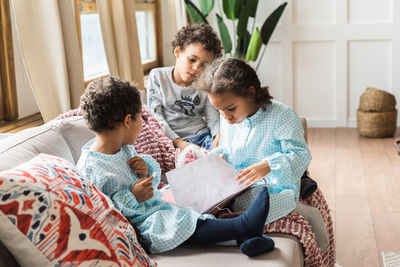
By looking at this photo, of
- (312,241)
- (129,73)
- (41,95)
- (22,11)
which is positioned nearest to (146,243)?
(312,241)

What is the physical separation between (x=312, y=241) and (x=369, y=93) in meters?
2.77

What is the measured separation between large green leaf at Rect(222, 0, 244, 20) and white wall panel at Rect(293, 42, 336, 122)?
717mm

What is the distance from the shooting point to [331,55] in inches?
177

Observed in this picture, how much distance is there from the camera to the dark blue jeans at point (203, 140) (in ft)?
8.08

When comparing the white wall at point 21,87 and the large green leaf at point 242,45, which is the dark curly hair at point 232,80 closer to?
the white wall at point 21,87

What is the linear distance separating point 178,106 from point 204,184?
0.80 m

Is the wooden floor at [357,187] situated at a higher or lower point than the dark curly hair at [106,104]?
lower

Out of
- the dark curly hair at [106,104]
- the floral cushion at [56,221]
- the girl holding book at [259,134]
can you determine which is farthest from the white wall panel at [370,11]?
the floral cushion at [56,221]

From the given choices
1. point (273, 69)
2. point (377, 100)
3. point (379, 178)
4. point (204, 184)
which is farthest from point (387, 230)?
point (273, 69)

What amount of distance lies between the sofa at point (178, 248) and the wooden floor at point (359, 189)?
0.70 m

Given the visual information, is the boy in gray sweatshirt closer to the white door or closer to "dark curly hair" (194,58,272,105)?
"dark curly hair" (194,58,272,105)

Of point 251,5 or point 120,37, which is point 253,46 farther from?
point 120,37

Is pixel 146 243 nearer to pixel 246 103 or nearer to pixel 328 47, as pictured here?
pixel 246 103

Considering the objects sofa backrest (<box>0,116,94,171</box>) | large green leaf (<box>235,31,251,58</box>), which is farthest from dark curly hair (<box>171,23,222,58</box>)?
large green leaf (<box>235,31,251,58</box>)
